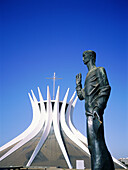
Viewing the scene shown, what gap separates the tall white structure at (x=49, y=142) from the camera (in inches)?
578

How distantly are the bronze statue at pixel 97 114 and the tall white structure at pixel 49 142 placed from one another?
9.73 m

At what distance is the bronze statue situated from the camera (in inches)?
111

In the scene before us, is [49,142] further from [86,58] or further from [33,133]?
[86,58]

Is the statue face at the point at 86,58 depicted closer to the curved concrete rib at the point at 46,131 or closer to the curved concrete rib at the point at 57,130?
the curved concrete rib at the point at 57,130

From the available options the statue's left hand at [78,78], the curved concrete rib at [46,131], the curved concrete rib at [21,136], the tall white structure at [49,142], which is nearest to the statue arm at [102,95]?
the statue's left hand at [78,78]

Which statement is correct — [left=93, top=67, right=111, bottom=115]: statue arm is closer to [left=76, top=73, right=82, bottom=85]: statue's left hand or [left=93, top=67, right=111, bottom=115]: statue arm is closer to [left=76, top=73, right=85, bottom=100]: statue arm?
[left=76, top=73, right=85, bottom=100]: statue arm

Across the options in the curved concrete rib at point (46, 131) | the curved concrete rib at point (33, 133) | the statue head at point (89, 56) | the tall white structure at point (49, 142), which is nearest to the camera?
the statue head at point (89, 56)

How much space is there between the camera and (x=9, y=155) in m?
15.8

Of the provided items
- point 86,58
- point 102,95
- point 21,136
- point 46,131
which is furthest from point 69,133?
point 102,95

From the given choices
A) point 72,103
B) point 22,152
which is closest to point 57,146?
point 22,152

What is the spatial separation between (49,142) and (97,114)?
15.7m

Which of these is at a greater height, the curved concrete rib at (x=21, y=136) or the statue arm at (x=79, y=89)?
the statue arm at (x=79, y=89)

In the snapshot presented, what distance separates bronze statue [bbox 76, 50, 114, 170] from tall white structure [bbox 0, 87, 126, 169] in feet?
31.9

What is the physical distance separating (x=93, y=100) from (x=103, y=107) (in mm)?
226
